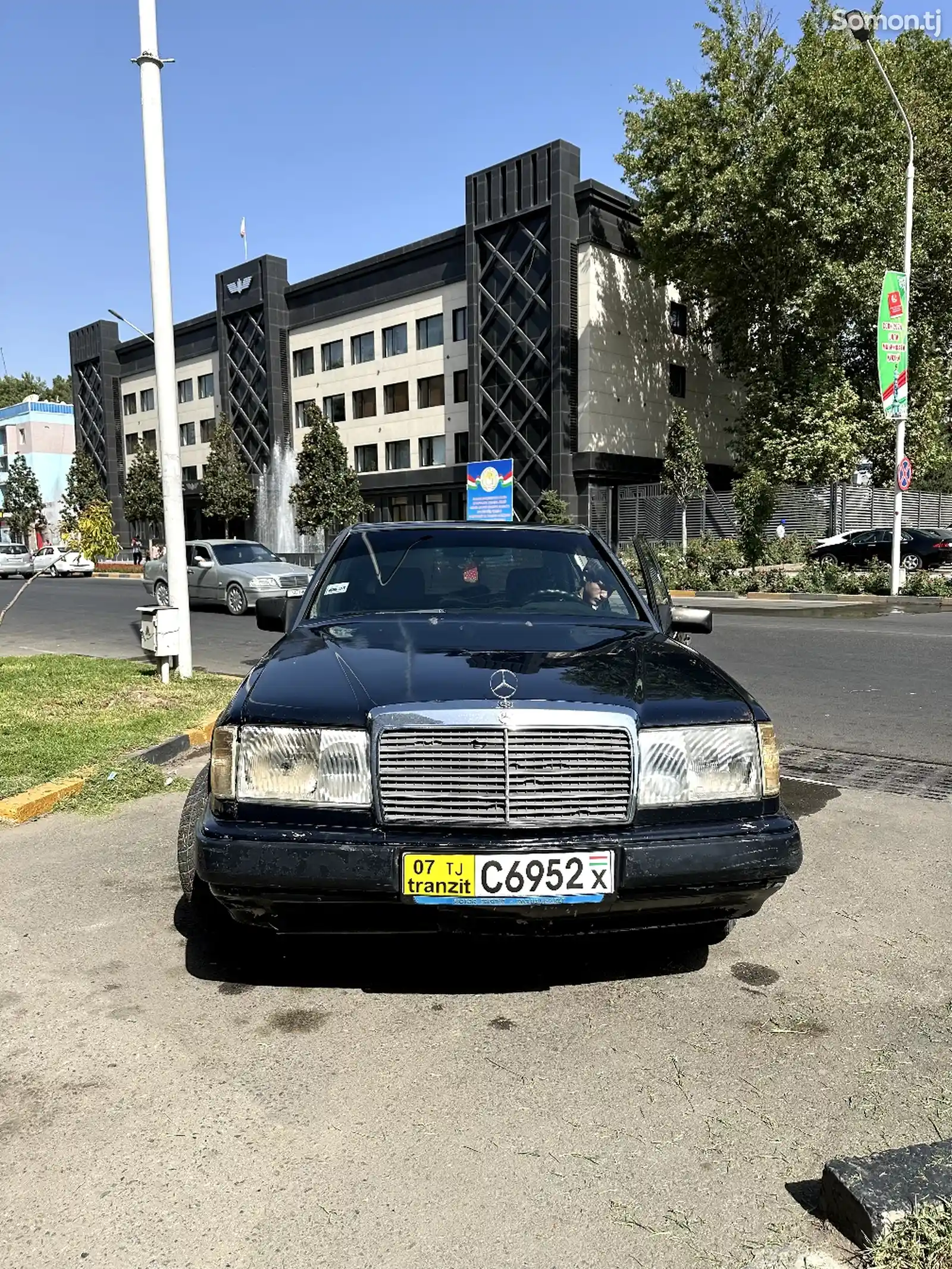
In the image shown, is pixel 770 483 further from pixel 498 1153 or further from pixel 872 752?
pixel 498 1153

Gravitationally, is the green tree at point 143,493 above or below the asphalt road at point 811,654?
above

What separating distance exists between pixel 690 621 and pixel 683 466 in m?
30.3

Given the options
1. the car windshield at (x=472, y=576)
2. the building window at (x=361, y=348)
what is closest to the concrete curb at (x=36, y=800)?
the car windshield at (x=472, y=576)

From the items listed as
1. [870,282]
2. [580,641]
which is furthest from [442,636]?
[870,282]

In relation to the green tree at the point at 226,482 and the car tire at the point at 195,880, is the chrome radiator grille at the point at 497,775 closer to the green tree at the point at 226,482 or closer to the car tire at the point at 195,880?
the car tire at the point at 195,880

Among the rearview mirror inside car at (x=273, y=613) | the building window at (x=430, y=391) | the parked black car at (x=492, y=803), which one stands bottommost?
the parked black car at (x=492, y=803)

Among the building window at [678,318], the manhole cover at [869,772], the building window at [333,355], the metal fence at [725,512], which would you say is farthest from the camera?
the building window at [333,355]

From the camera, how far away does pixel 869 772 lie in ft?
19.3

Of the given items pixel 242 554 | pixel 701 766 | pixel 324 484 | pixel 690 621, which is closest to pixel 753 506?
pixel 242 554

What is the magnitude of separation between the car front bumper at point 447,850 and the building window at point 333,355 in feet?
152

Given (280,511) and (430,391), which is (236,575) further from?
(280,511)

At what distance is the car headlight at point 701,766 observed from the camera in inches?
113

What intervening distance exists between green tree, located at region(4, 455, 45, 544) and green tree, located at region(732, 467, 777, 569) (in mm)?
Result: 54065

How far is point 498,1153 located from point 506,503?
33.8 meters
